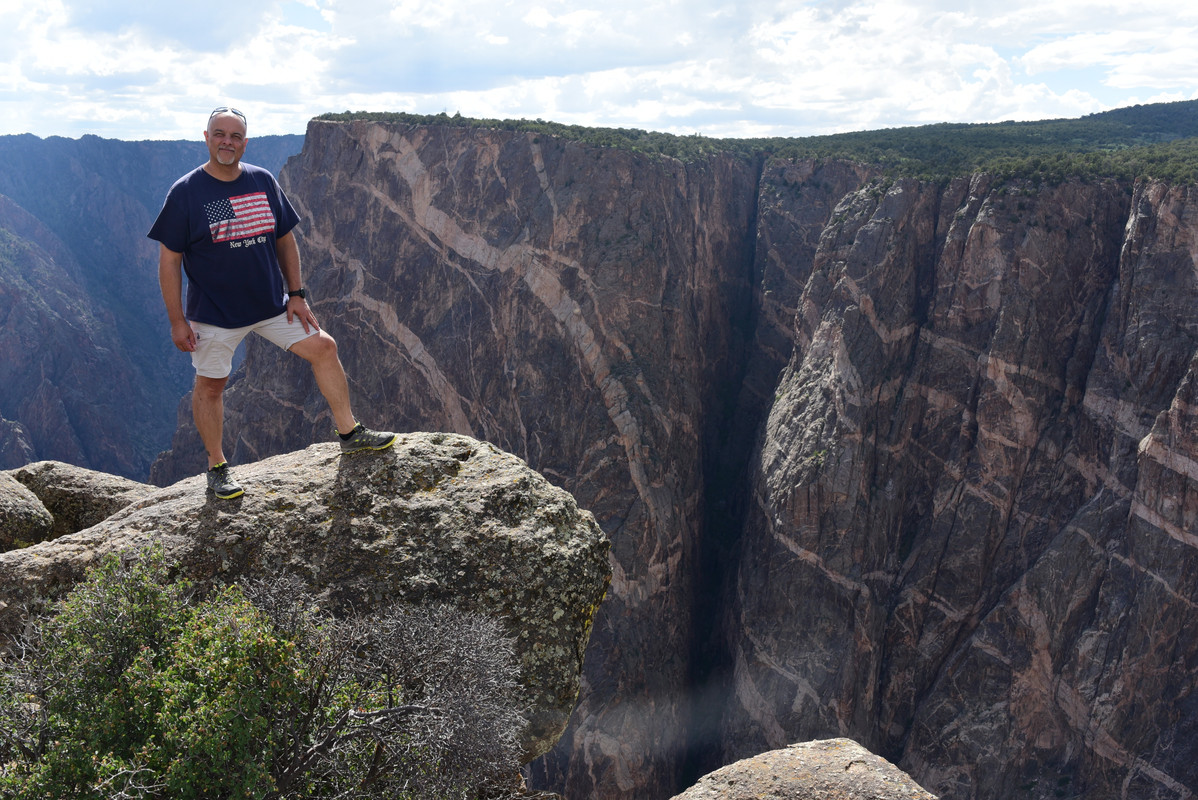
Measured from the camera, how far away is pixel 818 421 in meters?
46.2

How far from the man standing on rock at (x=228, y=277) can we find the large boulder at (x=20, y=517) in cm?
335

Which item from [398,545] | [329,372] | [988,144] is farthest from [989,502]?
[329,372]

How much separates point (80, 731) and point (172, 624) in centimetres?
88

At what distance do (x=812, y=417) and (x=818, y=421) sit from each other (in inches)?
28.3

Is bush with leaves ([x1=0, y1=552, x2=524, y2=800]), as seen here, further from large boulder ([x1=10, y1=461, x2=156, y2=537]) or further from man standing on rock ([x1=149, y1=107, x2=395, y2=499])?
large boulder ([x1=10, y1=461, x2=156, y2=537])

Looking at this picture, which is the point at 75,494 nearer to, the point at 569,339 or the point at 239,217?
the point at 239,217

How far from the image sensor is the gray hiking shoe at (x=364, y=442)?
376 inches

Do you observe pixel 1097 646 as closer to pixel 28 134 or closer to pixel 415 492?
pixel 415 492

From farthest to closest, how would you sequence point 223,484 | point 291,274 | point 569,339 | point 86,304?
point 86,304 < point 569,339 < point 291,274 < point 223,484

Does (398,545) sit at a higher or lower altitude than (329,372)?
lower

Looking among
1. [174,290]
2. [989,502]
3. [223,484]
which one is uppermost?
[174,290]

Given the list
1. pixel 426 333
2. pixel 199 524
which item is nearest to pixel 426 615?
pixel 199 524

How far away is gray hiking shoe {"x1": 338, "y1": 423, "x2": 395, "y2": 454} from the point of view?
9562 millimetres

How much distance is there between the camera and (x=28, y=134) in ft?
528
